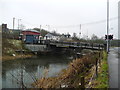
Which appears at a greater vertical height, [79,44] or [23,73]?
[79,44]

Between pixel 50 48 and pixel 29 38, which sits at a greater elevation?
pixel 29 38

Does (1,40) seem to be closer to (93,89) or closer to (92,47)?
(92,47)

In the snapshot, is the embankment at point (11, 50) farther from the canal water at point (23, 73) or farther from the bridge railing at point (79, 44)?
the canal water at point (23, 73)

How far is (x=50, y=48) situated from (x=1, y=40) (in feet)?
39.1

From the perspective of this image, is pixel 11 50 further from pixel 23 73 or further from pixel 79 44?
pixel 23 73

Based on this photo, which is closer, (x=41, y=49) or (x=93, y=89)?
(x=93, y=89)

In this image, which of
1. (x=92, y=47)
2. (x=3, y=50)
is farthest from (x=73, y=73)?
(x=3, y=50)

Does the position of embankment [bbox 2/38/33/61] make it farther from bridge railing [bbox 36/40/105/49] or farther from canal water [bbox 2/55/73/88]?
canal water [bbox 2/55/73/88]

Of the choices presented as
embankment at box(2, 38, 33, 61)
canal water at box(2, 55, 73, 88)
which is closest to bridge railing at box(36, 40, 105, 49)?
embankment at box(2, 38, 33, 61)

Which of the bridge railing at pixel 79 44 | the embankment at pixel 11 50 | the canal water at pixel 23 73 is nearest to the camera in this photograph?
the canal water at pixel 23 73

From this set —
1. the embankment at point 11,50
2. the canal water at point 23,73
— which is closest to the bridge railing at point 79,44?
the embankment at point 11,50

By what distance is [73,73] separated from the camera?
10.4 metres

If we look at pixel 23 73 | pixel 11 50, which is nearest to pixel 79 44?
pixel 11 50

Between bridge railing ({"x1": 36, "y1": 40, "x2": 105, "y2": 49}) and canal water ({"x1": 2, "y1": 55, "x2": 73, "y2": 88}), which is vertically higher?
bridge railing ({"x1": 36, "y1": 40, "x2": 105, "y2": 49})
